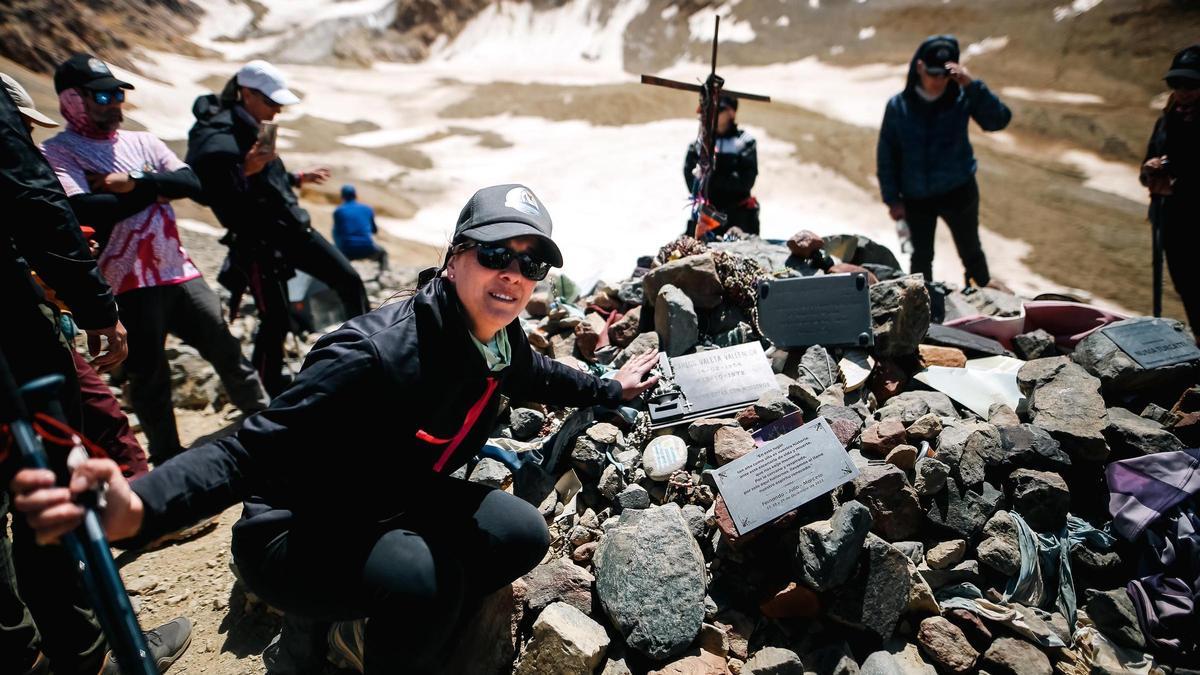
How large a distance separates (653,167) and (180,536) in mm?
19134

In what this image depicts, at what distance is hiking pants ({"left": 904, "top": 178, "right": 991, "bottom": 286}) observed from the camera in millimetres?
5922

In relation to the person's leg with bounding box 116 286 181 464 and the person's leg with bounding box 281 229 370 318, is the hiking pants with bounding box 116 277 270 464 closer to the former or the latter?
the person's leg with bounding box 116 286 181 464

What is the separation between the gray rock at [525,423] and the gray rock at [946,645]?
2.41 metres

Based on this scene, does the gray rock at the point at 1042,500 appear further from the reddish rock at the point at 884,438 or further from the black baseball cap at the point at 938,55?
the black baseball cap at the point at 938,55

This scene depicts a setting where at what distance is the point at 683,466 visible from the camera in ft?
11.7

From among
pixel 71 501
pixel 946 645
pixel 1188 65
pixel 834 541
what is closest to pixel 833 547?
pixel 834 541

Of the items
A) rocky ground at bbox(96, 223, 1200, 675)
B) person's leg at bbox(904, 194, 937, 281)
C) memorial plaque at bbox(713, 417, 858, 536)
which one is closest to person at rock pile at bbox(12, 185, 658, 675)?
rocky ground at bbox(96, 223, 1200, 675)

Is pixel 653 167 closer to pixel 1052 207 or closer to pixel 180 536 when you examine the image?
pixel 1052 207

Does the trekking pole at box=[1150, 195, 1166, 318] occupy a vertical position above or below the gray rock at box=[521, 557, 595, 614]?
above

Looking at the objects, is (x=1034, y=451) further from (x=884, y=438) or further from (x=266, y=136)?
(x=266, y=136)

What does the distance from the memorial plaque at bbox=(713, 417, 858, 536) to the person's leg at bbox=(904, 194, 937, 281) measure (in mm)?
3675

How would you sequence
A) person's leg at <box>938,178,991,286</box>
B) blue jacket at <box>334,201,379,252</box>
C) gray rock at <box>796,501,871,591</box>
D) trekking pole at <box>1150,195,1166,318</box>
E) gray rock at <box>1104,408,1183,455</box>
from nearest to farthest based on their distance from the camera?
gray rock at <box>796,501,871,591</box> → gray rock at <box>1104,408,1183,455</box> → trekking pole at <box>1150,195,1166,318</box> → person's leg at <box>938,178,991,286</box> → blue jacket at <box>334,201,379,252</box>

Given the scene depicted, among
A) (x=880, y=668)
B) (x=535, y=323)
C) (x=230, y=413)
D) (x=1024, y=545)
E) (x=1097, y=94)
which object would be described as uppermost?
(x=1097, y=94)

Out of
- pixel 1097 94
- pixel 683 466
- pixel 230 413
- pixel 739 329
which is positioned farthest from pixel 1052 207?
pixel 230 413
